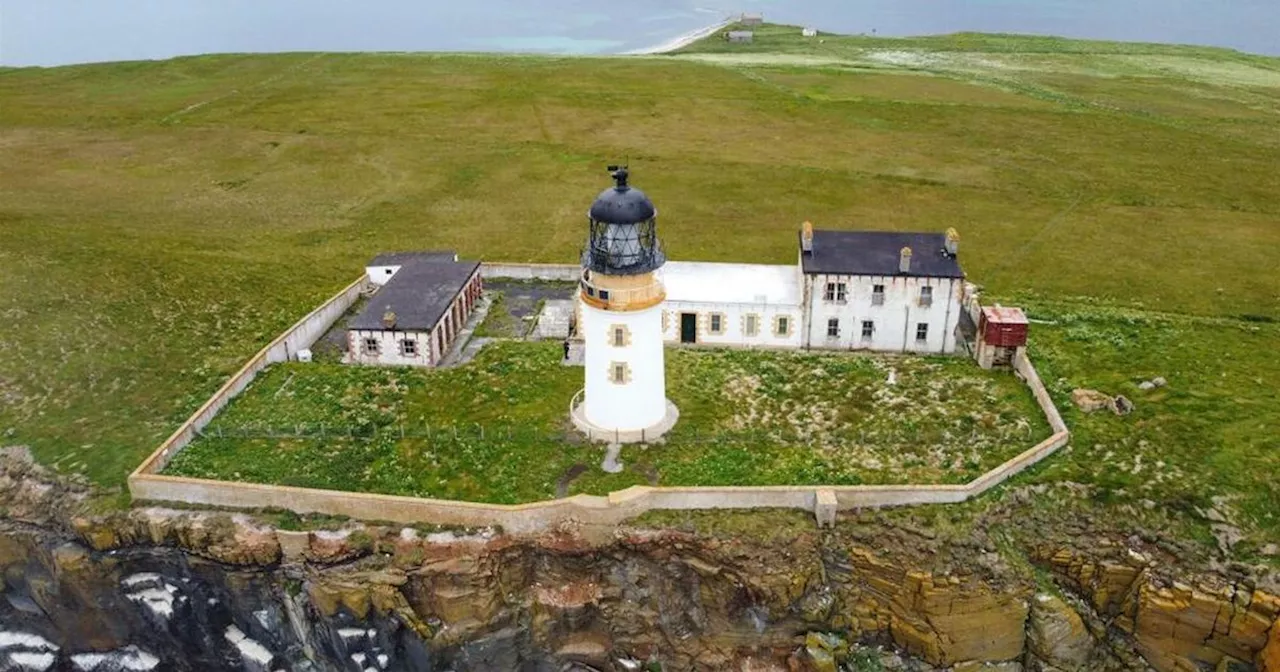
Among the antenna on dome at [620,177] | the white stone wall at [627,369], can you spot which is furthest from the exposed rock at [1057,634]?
the antenna on dome at [620,177]

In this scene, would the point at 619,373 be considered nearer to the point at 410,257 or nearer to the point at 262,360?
the point at 262,360

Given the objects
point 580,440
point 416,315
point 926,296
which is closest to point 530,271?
point 416,315

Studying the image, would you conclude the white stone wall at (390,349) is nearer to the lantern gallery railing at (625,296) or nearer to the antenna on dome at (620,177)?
the lantern gallery railing at (625,296)

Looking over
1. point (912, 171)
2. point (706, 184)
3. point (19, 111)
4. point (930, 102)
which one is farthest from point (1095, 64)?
point (19, 111)

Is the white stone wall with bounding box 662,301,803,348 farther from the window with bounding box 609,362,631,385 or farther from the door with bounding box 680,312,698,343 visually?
the window with bounding box 609,362,631,385

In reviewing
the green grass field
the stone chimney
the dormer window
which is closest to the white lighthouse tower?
the dormer window

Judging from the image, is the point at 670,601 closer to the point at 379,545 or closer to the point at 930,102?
the point at 379,545
